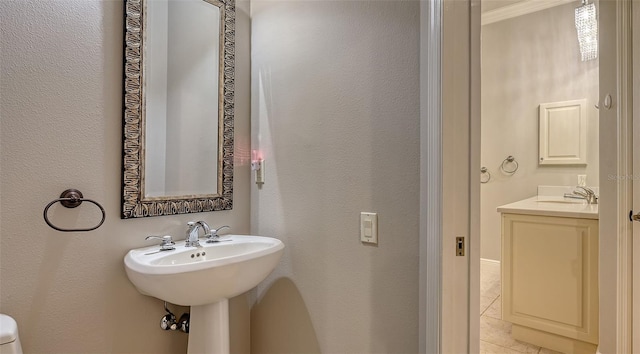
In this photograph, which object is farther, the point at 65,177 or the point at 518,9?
the point at 518,9

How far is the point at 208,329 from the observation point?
1.28 metres

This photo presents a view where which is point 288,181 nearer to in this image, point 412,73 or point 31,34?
point 412,73

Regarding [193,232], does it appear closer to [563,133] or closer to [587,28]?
[587,28]

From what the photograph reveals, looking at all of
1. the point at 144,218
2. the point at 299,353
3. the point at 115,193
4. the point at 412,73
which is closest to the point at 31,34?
the point at 115,193

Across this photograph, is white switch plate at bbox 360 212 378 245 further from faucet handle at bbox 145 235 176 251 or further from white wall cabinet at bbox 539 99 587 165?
white wall cabinet at bbox 539 99 587 165

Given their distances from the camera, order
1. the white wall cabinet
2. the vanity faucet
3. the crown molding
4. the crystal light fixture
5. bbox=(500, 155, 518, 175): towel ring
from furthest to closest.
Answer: bbox=(500, 155, 518, 175): towel ring, the crown molding, the white wall cabinet, the vanity faucet, the crystal light fixture

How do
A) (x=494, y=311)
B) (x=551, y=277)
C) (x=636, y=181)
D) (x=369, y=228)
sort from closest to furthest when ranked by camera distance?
(x=369, y=228) → (x=636, y=181) → (x=551, y=277) → (x=494, y=311)

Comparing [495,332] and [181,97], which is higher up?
[181,97]

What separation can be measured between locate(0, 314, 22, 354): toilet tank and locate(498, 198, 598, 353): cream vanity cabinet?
100 inches

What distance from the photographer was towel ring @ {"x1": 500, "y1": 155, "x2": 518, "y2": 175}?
3.56m

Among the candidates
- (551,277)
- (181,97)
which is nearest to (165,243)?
(181,97)

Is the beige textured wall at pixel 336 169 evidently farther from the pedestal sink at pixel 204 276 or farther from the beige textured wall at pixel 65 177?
the beige textured wall at pixel 65 177

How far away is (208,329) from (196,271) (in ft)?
1.15

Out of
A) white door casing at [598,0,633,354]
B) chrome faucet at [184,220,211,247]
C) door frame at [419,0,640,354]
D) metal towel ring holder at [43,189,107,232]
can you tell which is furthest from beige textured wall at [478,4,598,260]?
metal towel ring holder at [43,189,107,232]
